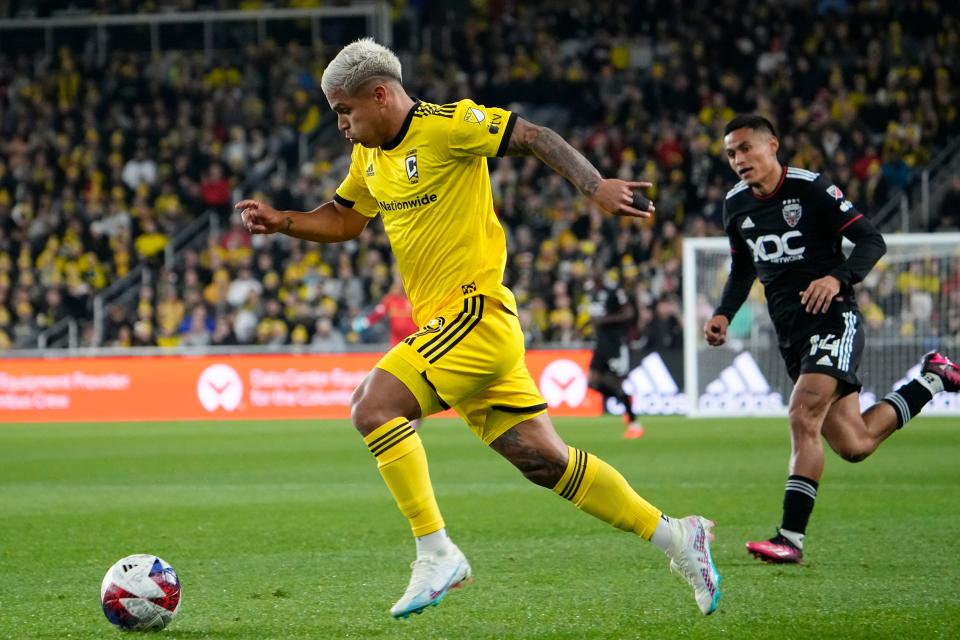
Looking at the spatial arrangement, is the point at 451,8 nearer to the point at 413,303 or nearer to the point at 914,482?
the point at 914,482

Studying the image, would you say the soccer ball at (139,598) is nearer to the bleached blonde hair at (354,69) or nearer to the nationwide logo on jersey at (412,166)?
the nationwide logo on jersey at (412,166)

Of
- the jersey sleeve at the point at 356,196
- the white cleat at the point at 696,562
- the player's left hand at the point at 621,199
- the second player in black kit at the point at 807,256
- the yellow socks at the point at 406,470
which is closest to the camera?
the player's left hand at the point at 621,199

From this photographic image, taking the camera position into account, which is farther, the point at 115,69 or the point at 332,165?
the point at 115,69

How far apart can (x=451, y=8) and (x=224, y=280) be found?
9559 mm

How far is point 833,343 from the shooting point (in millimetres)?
7359

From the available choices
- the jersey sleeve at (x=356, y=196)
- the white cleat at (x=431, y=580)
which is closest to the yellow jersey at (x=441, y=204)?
the jersey sleeve at (x=356, y=196)

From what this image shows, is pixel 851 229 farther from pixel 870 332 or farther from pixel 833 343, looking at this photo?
pixel 870 332

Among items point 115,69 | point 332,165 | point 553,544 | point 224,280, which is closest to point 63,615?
point 553,544

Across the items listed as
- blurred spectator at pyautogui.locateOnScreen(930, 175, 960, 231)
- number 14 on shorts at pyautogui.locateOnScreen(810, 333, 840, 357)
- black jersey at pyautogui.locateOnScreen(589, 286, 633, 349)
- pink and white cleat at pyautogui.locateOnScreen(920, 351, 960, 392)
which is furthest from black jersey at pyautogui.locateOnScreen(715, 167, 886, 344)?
blurred spectator at pyautogui.locateOnScreen(930, 175, 960, 231)

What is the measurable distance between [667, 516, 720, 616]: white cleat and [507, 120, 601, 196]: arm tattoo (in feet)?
4.69

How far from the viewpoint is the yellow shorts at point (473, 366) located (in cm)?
549

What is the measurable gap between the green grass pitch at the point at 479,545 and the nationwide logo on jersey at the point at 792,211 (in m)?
1.76

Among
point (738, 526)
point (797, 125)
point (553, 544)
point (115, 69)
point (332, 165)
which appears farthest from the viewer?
point (115, 69)

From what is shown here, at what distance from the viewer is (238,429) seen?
19.8 m
